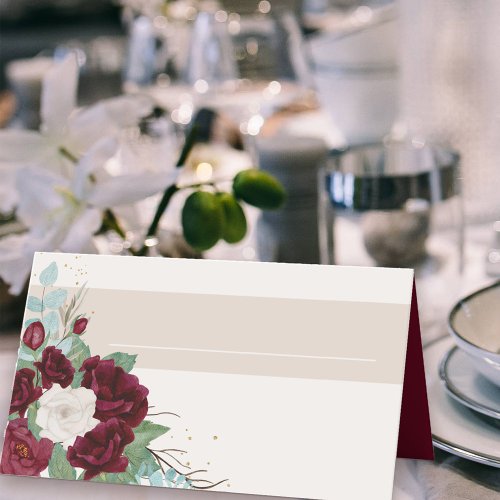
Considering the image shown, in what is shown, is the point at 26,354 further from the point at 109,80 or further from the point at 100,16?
the point at 100,16

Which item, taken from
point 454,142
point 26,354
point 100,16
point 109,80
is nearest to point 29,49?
point 100,16

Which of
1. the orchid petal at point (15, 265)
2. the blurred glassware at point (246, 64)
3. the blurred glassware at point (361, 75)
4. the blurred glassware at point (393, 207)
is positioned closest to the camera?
the orchid petal at point (15, 265)

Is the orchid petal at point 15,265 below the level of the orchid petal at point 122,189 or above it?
below

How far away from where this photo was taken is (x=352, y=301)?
1.37 ft

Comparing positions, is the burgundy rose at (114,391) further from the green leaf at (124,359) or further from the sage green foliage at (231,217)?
the sage green foliage at (231,217)

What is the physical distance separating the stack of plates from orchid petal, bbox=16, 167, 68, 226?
25cm

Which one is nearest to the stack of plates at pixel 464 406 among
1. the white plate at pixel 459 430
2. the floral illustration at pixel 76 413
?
the white plate at pixel 459 430

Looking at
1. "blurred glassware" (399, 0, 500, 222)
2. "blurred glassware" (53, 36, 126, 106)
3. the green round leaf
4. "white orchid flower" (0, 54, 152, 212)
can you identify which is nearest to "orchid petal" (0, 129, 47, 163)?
"white orchid flower" (0, 54, 152, 212)

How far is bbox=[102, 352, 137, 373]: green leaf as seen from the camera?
0.44 metres

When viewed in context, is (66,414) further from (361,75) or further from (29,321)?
(361,75)

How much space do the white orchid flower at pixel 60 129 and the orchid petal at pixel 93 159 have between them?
5 cm

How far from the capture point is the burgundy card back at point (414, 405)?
0.43 m

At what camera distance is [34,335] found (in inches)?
18.3

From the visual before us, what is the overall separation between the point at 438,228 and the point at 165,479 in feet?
1.18
